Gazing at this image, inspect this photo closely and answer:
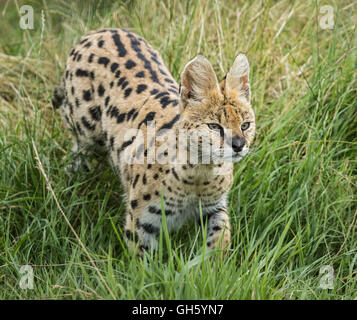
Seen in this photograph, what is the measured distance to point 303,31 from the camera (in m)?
5.17

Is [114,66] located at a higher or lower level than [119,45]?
lower

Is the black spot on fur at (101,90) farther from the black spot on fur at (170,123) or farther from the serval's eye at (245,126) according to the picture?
the serval's eye at (245,126)

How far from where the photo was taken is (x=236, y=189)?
158 inches

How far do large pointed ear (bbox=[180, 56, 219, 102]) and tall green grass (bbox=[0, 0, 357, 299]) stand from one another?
0.70 meters

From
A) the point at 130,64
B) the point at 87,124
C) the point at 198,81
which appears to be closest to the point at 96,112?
the point at 87,124

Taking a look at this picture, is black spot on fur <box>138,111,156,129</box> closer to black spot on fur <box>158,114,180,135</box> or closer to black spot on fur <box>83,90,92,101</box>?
black spot on fur <box>158,114,180,135</box>

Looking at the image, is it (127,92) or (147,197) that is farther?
(127,92)

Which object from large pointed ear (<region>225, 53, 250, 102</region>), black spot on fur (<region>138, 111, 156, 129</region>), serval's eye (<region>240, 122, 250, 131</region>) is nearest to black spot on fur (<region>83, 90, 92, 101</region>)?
black spot on fur (<region>138, 111, 156, 129</region>)

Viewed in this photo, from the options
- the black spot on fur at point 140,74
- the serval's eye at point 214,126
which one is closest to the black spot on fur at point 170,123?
the serval's eye at point 214,126

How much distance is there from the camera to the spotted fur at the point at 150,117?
3080 millimetres

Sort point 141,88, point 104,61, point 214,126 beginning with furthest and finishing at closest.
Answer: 1. point 104,61
2. point 141,88
3. point 214,126

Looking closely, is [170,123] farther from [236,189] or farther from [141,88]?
[236,189]

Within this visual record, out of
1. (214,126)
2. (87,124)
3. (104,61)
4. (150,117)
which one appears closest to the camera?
(214,126)

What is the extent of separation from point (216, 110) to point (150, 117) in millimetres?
788
